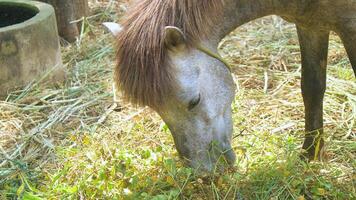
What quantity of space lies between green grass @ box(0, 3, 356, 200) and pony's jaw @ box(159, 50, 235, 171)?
12cm

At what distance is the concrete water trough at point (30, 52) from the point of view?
12.4 feet

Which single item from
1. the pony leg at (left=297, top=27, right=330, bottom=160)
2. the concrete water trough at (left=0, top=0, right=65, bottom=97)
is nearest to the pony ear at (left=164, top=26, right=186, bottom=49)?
the pony leg at (left=297, top=27, right=330, bottom=160)

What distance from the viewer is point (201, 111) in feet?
7.51

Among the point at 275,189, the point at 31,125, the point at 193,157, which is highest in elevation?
the point at 193,157

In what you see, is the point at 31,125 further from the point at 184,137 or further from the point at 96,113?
the point at 184,137

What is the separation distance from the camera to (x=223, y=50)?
446 cm

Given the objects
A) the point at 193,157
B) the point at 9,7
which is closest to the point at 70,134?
the point at 193,157

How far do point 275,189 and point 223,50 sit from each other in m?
2.11

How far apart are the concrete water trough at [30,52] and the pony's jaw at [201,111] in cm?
188

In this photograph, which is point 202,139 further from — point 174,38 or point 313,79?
point 313,79

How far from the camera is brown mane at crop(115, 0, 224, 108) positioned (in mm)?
2164

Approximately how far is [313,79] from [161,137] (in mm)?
953

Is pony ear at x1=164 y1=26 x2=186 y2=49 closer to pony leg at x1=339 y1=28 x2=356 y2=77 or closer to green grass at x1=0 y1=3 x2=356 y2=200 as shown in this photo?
green grass at x1=0 y1=3 x2=356 y2=200

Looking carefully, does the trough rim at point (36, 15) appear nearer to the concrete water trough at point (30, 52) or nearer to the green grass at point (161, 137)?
the concrete water trough at point (30, 52)
